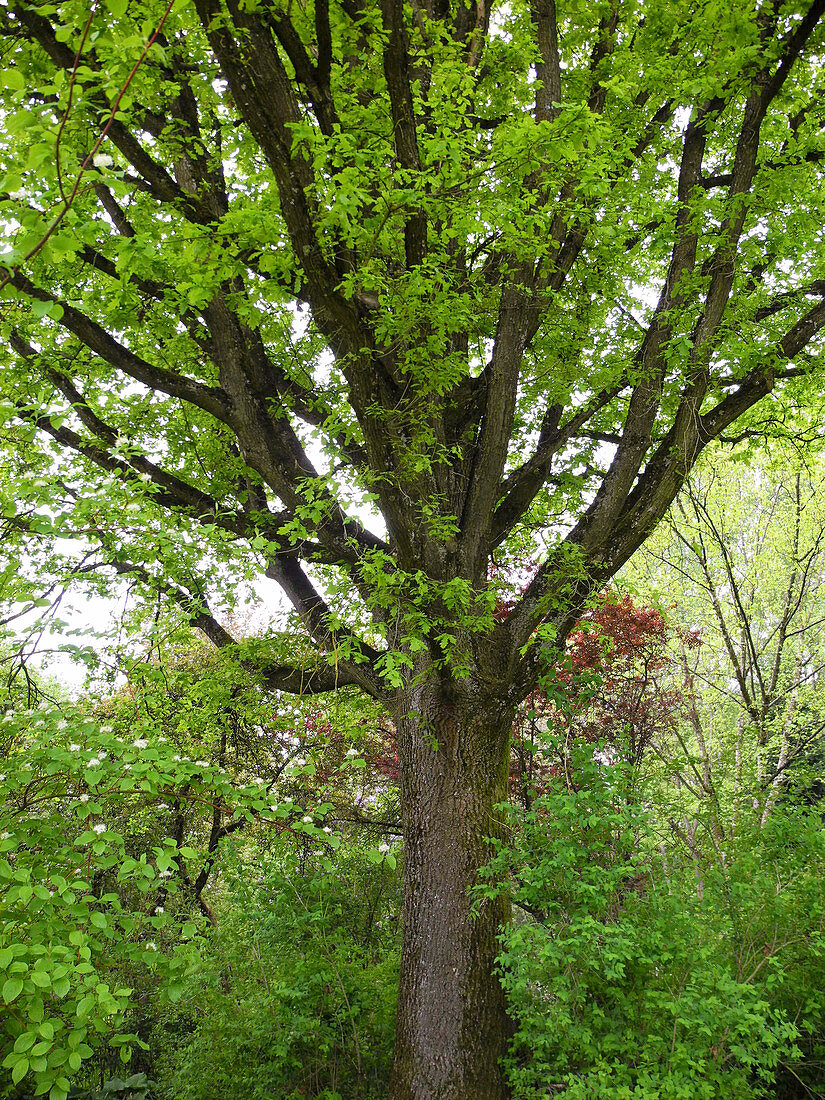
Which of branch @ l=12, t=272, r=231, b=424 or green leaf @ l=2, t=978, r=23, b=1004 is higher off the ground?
branch @ l=12, t=272, r=231, b=424

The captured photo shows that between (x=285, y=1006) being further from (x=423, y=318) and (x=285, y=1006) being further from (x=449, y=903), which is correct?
(x=423, y=318)

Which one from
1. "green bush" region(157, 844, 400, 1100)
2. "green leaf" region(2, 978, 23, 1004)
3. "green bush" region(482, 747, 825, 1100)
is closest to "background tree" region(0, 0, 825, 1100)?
"green bush" region(157, 844, 400, 1100)

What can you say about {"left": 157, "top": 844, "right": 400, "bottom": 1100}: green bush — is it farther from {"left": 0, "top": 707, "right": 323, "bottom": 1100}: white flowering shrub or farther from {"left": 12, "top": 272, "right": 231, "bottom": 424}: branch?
{"left": 12, "top": 272, "right": 231, "bottom": 424}: branch

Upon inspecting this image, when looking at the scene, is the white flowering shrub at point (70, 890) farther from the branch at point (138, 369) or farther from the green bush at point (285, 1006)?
the branch at point (138, 369)

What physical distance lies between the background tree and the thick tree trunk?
2 centimetres

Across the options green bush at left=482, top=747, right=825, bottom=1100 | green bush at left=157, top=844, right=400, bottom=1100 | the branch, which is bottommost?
green bush at left=157, top=844, right=400, bottom=1100

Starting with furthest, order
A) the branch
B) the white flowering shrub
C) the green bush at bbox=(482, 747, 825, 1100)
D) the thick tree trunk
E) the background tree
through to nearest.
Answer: the branch, the thick tree trunk, the background tree, the green bush at bbox=(482, 747, 825, 1100), the white flowering shrub

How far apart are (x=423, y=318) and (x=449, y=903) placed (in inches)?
133

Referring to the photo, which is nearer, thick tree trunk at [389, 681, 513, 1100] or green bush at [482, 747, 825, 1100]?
green bush at [482, 747, 825, 1100]

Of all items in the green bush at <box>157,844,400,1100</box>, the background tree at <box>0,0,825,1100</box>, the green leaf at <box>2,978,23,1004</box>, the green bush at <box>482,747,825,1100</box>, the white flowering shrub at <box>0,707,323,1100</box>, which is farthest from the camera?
the green bush at <box>157,844,400,1100</box>

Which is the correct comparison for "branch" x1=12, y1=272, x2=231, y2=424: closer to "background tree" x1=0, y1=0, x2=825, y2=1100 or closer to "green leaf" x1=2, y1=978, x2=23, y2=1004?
"background tree" x1=0, y1=0, x2=825, y2=1100

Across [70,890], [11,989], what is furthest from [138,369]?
[11,989]

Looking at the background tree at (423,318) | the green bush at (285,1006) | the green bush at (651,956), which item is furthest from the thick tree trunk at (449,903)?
the green bush at (285,1006)

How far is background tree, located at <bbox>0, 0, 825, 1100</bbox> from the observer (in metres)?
3.17
